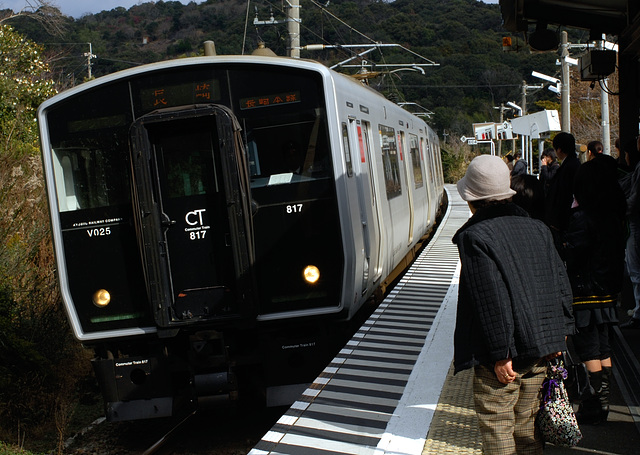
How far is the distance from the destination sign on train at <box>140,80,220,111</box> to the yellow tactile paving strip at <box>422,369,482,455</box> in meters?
3.01

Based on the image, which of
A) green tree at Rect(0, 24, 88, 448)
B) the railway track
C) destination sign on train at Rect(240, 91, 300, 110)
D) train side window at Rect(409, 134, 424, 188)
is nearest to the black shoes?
the railway track

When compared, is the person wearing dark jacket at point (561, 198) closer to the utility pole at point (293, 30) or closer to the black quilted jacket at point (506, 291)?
the black quilted jacket at point (506, 291)

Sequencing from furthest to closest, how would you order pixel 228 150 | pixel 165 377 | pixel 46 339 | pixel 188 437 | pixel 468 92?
1. pixel 468 92
2. pixel 46 339
3. pixel 188 437
4. pixel 165 377
5. pixel 228 150

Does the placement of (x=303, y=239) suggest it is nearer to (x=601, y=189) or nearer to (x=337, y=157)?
(x=337, y=157)

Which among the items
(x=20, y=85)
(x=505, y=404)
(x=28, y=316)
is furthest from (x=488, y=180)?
(x=20, y=85)

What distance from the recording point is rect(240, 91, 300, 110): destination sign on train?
6188 millimetres

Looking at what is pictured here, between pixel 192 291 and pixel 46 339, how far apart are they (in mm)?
3352

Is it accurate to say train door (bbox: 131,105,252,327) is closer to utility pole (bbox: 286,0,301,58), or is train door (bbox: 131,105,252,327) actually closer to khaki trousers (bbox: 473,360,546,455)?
khaki trousers (bbox: 473,360,546,455)

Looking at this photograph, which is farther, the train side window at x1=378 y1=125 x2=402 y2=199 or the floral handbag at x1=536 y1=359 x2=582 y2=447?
the train side window at x1=378 y1=125 x2=402 y2=199

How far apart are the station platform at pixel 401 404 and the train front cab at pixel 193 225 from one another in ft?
2.27

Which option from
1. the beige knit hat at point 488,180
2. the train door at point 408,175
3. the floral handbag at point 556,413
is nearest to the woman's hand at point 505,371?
the floral handbag at point 556,413

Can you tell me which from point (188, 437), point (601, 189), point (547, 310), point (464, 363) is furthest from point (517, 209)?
point (188, 437)

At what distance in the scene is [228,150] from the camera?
5906mm

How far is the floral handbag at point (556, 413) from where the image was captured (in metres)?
3.45
